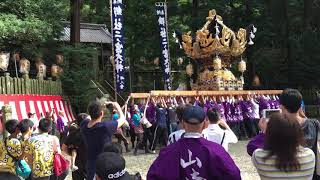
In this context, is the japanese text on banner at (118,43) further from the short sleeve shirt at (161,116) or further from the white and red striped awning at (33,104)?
the short sleeve shirt at (161,116)

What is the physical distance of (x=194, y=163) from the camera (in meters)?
3.61

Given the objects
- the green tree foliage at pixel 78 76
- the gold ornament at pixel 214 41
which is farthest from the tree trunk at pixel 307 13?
the green tree foliage at pixel 78 76

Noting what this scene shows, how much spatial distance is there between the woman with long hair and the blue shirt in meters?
2.42

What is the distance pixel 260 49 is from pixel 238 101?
963 centimetres

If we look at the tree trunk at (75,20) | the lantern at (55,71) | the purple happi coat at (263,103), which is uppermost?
the tree trunk at (75,20)

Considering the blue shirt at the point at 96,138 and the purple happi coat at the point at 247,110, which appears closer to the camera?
the blue shirt at the point at 96,138

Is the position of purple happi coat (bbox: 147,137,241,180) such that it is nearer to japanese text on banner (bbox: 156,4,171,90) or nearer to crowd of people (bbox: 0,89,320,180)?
crowd of people (bbox: 0,89,320,180)

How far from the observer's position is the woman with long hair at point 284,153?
337 centimetres

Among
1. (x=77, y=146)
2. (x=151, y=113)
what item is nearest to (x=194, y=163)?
(x=77, y=146)

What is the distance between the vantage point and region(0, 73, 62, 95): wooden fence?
14836 millimetres

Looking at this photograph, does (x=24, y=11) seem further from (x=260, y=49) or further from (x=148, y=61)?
(x=260, y=49)

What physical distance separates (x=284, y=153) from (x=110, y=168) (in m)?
1.22

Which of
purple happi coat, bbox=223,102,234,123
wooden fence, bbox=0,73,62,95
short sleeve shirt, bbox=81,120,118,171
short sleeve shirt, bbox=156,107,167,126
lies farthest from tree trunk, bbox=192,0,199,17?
short sleeve shirt, bbox=81,120,118,171

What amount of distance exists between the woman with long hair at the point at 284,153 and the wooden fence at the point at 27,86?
12.4m
